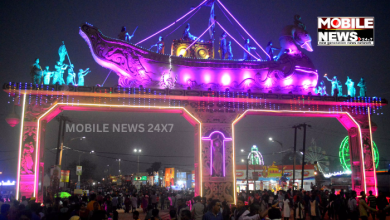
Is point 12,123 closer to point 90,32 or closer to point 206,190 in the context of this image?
point 90,32

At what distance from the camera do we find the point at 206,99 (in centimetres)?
2078

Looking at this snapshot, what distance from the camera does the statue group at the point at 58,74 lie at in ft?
63.1

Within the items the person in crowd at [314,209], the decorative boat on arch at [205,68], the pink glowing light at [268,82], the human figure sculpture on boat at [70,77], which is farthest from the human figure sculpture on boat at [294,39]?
the human figure sculpture on boat at [70,77]

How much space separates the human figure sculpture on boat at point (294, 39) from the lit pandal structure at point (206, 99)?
2.7 inches

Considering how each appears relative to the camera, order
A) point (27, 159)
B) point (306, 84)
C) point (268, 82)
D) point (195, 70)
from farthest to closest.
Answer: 1. point (306, 84)
2. point (268, 82)
3. point (195, 70)
4. point (27, 159)

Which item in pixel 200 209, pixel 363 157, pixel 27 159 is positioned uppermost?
pixel 363 157

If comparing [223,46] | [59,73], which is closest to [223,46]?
[223,46]

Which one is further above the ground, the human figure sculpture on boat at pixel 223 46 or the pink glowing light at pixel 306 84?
the human figure sculpture on boat at pixel 223 46

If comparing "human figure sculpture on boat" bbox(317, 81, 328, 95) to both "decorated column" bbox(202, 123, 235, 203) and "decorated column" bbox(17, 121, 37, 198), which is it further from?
"decorated column" bbox(17, 121, 37, 198)

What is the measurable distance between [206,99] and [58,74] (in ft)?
29.8

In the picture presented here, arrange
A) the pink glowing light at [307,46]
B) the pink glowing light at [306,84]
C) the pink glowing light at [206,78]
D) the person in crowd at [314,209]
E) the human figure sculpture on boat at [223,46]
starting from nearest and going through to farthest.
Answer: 1. the person in crowd at [314,209]
2. the pink glowing light at [206,78]
3. the pink glowing light at [306,84]
4. the pink glowing light at [307,46]
5. the human figure sculpture on boat at [223,46]

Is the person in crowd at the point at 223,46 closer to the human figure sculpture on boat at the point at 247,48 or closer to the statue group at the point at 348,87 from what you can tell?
the human figure sculpture on boat at the point at 247,48

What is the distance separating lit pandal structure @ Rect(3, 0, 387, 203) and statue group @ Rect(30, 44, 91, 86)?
706 millimetres

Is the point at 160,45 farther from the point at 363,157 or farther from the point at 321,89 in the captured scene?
the point at 363,157
